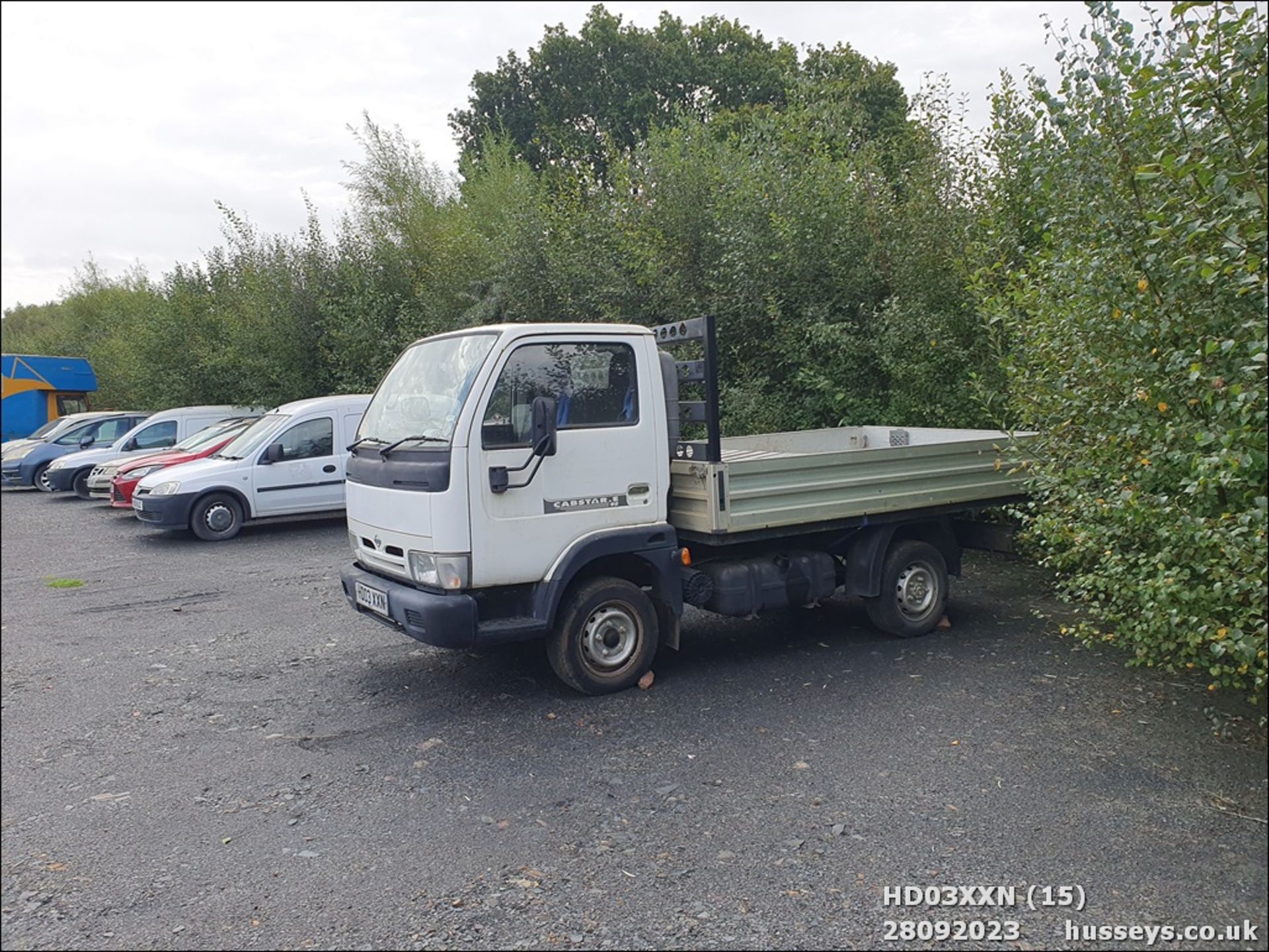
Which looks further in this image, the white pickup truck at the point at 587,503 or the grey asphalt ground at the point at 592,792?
the white pickup truck at the point at 587,503

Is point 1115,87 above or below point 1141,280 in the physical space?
above

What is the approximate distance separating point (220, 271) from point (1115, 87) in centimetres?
2507

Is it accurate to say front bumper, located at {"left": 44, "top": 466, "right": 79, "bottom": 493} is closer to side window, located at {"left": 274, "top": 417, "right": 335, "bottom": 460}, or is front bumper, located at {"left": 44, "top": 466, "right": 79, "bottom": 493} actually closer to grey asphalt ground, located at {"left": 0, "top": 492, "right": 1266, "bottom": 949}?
side window, located at {"left": 274, "top": 417, "right": 335, "bottom": 460}

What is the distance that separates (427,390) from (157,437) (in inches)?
595

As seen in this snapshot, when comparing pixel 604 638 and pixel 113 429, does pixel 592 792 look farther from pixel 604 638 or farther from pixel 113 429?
pixel 113 429

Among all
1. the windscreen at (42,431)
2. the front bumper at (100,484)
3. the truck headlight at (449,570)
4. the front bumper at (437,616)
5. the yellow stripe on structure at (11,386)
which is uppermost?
the yellow stripe on structure at (11,386)

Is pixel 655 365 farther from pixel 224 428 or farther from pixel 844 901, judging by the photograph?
pixel 224 428

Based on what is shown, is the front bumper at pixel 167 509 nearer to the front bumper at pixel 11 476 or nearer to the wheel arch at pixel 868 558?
the wheel arch at pixel 868 558

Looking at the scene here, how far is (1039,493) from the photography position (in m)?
5.61

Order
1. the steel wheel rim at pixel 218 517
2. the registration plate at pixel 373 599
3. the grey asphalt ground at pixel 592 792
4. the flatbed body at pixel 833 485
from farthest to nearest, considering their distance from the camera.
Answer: the steel wheel rim at pixel 218 517
the flatbed body at pixel 833 485
the registration plate at pixel 373 599
the grey asphalt ground at pixel 592 792

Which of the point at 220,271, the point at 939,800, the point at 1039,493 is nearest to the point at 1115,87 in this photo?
the point at 1039,493

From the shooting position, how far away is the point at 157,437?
62.4 feet

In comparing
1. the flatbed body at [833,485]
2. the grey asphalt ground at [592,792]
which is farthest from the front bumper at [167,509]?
the flatbed body at [833,485]

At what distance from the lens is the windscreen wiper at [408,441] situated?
586 centimetres
